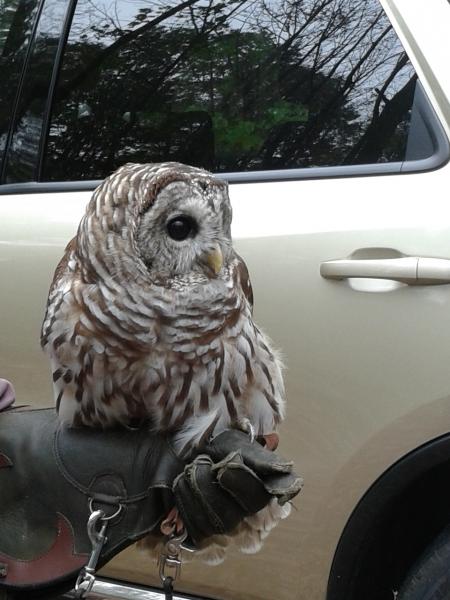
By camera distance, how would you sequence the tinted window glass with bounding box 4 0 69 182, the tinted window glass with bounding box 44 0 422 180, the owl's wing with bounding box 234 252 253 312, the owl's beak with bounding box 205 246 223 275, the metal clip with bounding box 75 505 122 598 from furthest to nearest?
the tinted window glass with bounding box 4 0 69 182
the tinted window glass with bounding box 44 0 422 180
the owl's wing with bounding box 234 252 253 312
the owl's beak with bounding box 205 246 223 275
the metal clip with bounding box 75 505 122 598

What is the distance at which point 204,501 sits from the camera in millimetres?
1780

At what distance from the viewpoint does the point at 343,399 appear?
243 centimetres

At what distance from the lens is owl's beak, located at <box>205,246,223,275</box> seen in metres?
1.92

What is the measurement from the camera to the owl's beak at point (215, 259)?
75.4 inches

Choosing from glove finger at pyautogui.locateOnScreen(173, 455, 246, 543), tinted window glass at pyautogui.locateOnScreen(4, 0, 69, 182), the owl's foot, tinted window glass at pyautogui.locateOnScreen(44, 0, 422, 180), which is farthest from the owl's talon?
tinted window glass at pyautogui.locateOnScreen(4, 0, 69, 182)

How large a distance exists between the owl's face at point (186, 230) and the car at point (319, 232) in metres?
0.56

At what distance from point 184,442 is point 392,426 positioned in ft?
2.11

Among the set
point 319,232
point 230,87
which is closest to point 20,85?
point 230,87

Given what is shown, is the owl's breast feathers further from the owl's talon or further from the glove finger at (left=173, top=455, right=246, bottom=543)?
the glove finger at (left=173, top=455, right=246, bottom=543)

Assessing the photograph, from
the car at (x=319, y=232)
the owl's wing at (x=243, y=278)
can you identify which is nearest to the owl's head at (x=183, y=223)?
the owl's wing at (x=243, y=278)

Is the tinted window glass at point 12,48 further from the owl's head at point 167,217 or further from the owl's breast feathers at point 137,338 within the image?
the owl's head at point 167,217

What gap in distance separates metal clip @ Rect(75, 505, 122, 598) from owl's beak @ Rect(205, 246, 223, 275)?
0.52 metres

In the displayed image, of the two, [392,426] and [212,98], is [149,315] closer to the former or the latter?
[392,426]

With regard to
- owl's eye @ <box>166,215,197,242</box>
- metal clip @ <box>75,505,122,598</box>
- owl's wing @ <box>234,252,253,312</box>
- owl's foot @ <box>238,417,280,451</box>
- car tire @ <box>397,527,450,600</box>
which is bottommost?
car tire @ <box>397,527,450,600</box>
